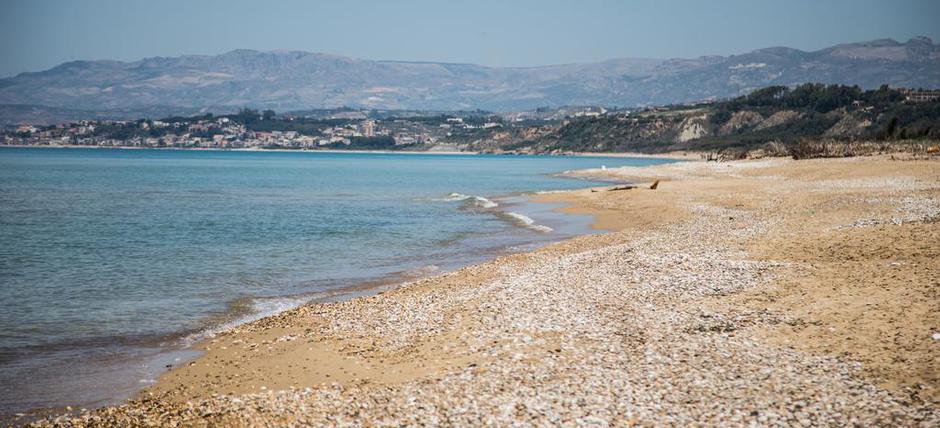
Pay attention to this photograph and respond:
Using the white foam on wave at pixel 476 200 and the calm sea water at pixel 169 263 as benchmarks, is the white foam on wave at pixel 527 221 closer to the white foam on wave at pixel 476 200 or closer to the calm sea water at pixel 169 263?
the calm sea water at pixel 169 263

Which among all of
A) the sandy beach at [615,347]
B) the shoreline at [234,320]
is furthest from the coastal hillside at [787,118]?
the sandy beach at [615,347]

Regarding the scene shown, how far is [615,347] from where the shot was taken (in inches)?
393

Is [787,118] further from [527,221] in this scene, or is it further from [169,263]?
[169,263]

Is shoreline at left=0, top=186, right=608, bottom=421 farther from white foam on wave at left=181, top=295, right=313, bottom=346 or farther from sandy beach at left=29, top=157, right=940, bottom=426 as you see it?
sandy beach at left=29, top=157, right=940, bottom=426

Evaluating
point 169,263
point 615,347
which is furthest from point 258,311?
point 615,347

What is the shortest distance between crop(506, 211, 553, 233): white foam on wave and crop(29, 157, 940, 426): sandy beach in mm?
10639

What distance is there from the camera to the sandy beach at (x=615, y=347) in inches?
304

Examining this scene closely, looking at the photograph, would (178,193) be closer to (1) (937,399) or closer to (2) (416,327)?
(2) (416,327)

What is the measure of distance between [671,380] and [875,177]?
120 ft

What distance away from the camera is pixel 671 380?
27.8ft

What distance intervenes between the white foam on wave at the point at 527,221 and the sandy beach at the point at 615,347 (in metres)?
10.6

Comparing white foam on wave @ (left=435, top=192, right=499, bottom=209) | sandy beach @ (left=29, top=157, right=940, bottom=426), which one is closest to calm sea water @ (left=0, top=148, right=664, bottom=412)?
white foam on wave @ (left=435, top=192, right=499, bottom=209)

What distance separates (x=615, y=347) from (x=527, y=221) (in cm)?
2277

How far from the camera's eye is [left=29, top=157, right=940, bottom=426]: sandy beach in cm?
773
